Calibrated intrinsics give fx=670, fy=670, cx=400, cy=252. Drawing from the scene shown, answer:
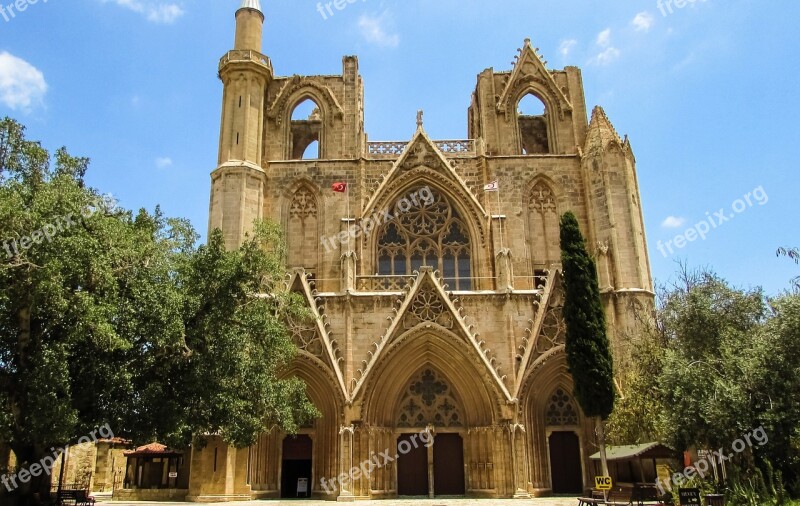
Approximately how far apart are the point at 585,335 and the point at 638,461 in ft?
14.5

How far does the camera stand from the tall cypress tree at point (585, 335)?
20312 mm

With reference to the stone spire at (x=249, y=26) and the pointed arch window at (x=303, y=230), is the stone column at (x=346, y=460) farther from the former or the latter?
the stone spire at (x=249, y=26)

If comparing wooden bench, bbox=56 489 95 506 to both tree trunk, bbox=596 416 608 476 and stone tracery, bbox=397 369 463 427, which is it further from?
tree trunk, bbox=596 416 608 476

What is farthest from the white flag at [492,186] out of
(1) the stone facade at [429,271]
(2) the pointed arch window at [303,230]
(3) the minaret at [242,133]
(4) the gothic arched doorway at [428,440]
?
(3) the minaret at [242,133]

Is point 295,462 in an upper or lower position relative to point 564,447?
lower

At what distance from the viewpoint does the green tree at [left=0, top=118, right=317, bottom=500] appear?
14102 mm

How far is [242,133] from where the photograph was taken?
92.7 feet

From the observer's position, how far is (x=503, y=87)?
101 ft

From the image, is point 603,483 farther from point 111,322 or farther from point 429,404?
point 111,322

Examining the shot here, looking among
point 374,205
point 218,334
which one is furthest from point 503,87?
point 218,334

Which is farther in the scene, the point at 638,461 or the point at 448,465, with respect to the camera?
the point at 448,465

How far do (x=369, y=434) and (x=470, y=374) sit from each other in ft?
13.9

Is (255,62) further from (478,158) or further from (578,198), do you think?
(578,198)

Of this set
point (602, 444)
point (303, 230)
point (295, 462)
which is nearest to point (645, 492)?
point (602, 444)
